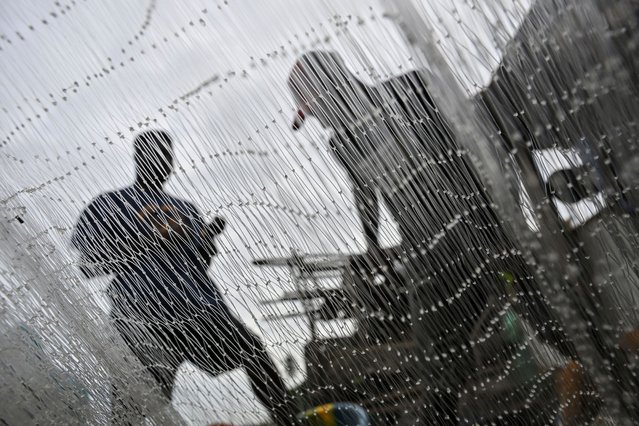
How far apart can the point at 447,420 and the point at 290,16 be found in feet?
2.00

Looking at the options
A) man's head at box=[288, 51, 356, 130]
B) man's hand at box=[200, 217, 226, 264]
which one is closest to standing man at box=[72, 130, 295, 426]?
man's hand at box=[200, 217, 226, 264]

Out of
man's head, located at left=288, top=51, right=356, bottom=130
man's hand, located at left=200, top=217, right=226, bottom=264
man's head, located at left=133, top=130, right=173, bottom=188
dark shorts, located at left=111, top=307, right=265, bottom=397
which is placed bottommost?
dark shorts, located at left=111, top=307, right=265, bottom=397

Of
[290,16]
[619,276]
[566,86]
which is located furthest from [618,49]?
[290,16]

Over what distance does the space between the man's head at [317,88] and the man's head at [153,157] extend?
19 cm

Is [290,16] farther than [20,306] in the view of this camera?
No

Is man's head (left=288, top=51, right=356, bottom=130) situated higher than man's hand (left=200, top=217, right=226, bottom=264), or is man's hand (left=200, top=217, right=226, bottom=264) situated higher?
man's head (left=288, top=51, right=356, bottom=130)

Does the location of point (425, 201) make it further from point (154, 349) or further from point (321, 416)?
point (154, 349)

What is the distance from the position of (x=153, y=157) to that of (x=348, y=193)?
0.95 ft

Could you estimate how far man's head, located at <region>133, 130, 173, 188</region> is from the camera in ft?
2.78

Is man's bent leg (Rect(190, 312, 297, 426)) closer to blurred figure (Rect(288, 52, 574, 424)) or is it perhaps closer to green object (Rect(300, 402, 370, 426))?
green object (Rect(300, 402, 370, 426))

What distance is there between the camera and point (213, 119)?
832 mm

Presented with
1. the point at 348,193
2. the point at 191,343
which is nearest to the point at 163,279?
the point at 191,343

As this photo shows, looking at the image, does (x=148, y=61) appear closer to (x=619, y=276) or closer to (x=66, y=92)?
(x=66, y=92)

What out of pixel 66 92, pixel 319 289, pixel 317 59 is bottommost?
pixel 319 289
